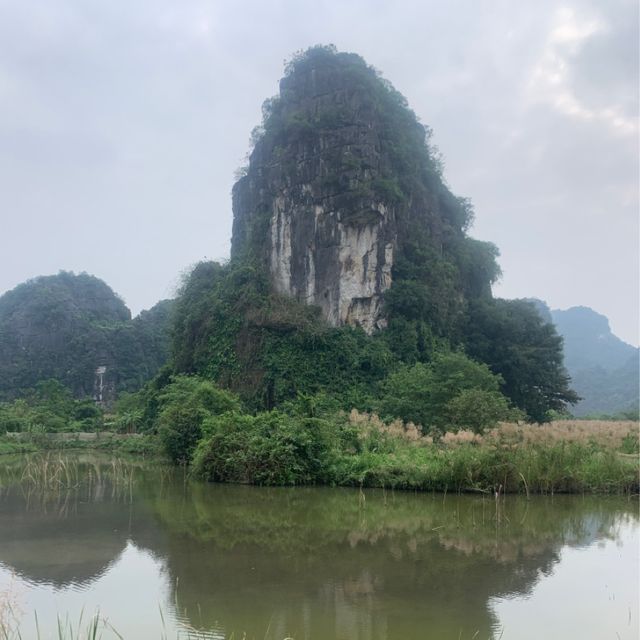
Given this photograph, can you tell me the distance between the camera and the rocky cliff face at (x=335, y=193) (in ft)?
85.8

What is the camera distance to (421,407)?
16938 mm

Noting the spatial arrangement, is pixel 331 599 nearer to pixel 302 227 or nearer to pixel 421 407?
pixel 421 407

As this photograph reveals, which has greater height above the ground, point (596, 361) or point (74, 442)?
point (596, 361)

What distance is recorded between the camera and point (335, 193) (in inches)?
1044

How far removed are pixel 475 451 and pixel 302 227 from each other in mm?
17054

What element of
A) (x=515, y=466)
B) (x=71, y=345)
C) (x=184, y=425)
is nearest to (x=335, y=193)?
(x=184, y=425)

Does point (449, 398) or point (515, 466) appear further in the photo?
point (449, 398)

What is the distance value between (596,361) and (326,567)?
92.8 metres

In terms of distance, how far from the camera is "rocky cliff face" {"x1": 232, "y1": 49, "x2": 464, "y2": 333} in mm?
26156

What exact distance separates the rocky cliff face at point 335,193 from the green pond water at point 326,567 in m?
15.8

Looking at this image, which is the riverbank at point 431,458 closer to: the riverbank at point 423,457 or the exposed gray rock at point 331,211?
the riverbank at point 423,457

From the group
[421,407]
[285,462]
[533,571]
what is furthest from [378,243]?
[533,571]

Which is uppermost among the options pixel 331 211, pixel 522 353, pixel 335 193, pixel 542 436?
pixel 335 193

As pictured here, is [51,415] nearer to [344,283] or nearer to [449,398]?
[344,283]
